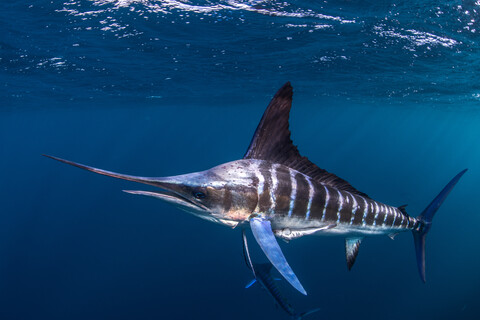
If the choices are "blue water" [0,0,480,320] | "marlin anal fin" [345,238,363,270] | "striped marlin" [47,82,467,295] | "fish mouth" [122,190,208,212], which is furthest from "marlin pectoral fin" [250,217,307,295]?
"blue water" [0,0,480,320]

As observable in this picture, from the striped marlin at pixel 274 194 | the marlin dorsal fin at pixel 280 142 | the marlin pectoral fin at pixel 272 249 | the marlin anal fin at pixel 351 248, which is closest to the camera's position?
the marlin pectoral fin at pixel 272 249

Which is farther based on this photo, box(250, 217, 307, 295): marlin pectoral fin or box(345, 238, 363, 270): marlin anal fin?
box(345, 238, 363, 270): marlin anal fin

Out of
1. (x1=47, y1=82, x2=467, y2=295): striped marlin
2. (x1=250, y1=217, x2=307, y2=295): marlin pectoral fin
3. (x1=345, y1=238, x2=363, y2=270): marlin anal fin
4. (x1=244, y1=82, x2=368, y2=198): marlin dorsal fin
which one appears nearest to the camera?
(x1=250, y1=217, x2=307, y2=295): marlin pectoral fin

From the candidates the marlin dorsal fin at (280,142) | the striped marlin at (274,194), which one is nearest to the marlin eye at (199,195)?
the striped marlin at (274,194)

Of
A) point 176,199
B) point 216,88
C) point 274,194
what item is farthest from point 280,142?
point 216,88

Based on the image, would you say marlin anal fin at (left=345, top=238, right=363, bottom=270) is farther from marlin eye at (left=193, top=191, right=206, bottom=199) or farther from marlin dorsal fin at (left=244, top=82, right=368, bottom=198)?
marlin eye at (left=193, top=191, right=206, bottom=199)

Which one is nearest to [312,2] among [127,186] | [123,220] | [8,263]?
[123,220]

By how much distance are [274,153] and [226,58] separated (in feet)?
39.5

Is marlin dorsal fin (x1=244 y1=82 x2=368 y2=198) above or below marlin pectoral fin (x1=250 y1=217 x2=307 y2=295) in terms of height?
above

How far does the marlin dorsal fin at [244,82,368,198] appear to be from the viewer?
2.91 m

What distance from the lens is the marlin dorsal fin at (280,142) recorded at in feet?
9.53

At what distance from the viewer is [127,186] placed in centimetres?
3116

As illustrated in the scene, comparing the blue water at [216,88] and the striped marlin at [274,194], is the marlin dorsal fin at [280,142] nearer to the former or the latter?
the striped marlin at [274,194]

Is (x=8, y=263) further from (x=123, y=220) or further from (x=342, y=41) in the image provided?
(x=342, y=41)
